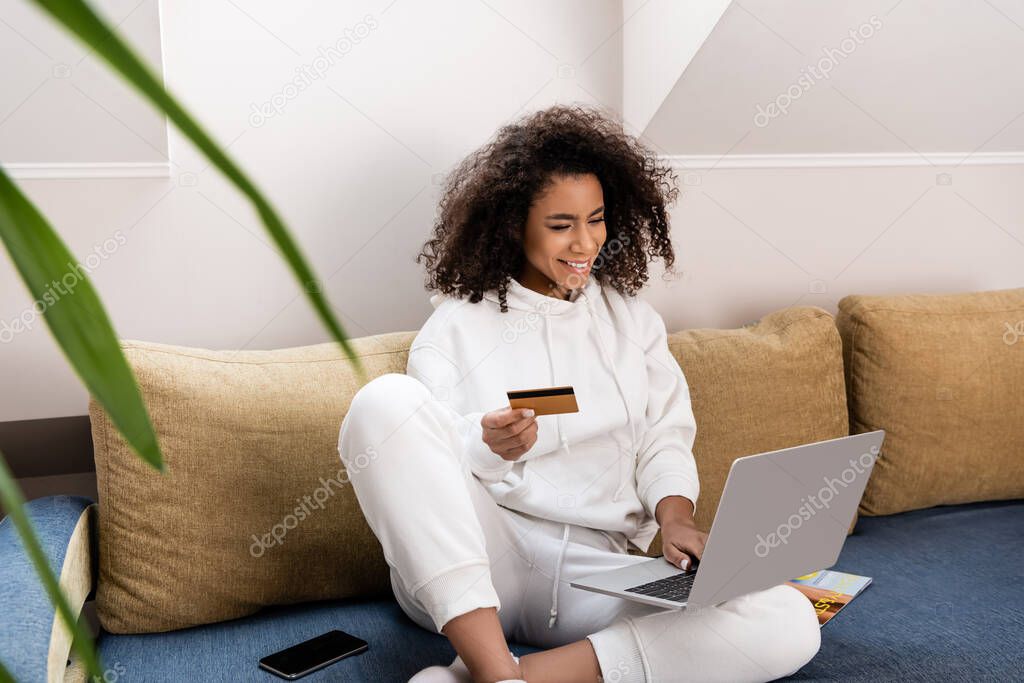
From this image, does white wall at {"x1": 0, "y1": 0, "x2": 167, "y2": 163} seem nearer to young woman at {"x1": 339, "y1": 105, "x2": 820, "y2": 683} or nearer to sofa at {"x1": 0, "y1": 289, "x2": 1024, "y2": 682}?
sofa at {"x1": 0, "y1": 289, "x2": 1024, "y2": 682}

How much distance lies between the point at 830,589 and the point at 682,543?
0.36 m

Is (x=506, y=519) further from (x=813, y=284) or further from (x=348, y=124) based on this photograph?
(x=813, y=284)

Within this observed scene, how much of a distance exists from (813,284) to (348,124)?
1.12 m

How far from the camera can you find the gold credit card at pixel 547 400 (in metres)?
1.21

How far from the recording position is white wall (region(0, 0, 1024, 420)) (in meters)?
1.77

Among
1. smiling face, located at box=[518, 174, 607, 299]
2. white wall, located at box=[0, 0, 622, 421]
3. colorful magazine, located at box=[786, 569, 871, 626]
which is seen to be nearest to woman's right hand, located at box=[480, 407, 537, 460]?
smiling face, located at box=[518, 174, 607, 299]

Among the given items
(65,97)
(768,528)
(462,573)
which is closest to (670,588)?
(768,528)

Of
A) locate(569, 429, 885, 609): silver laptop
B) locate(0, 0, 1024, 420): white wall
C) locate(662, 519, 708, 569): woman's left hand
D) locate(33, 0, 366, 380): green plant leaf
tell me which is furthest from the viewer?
locate(0, 0, 1024, 420): white wall

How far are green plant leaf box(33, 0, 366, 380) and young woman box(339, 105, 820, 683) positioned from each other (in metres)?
1.02

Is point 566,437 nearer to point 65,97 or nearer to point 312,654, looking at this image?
point 312,654

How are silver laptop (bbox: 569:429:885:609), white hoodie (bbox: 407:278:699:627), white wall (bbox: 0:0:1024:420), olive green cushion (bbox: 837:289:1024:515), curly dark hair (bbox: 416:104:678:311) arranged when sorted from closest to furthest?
1. silver laptop (bbox: 569:429:885:609)
2. white hoodie (bbox: 407:278:699:627)
3. curly dark hair (bbox: 416:104:678:311)
4. white wall (bbox: 0:0:1024:420)
5. olive green cushion (bbox: 837:289:1024:515)

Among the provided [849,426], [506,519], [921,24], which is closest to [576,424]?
[506,519]

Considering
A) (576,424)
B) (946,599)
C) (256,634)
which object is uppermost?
(576,424)

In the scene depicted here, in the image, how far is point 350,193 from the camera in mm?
1896
